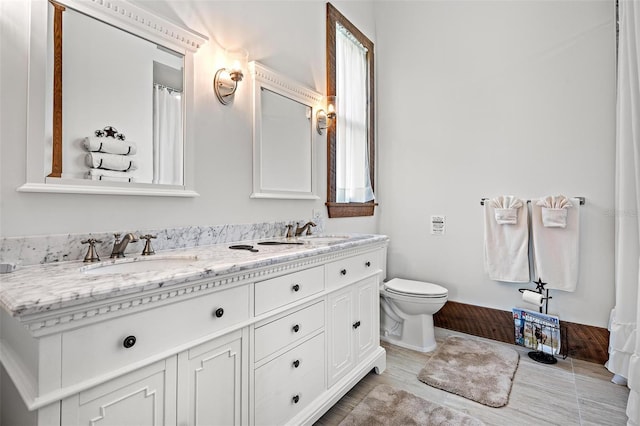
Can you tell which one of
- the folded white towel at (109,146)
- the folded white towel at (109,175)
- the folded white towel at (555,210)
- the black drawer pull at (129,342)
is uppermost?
the folded white towel at (109,146)

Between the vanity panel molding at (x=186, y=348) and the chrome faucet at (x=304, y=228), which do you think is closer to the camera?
the vanity panel molding at (x=186, y=348)

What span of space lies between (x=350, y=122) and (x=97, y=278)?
2.53m

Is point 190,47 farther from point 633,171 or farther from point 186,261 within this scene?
point 633,171

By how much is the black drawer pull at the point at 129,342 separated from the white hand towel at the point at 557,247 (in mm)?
2749

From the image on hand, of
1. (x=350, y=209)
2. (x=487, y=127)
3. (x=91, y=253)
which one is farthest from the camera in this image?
(x=350, y=209)

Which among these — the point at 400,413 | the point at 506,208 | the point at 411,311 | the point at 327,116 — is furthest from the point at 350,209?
the point at 400,413

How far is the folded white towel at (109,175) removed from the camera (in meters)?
1.31

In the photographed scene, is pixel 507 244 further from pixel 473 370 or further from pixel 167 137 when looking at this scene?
pixel 167 137

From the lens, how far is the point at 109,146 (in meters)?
1.37

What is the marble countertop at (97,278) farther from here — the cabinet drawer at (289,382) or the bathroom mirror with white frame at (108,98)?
the cabinet drawer at (289,382)

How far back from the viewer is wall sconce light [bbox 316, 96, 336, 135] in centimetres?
257

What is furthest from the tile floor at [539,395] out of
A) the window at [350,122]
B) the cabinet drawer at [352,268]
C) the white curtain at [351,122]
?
the white curtain at [351,122]

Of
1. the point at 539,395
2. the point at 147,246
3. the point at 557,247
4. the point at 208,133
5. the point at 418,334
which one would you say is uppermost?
the point at 208,133

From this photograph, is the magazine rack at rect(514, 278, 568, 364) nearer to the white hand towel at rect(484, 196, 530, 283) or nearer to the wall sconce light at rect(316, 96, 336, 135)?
the white hand towel at rect(484, 196, 530, 283)
